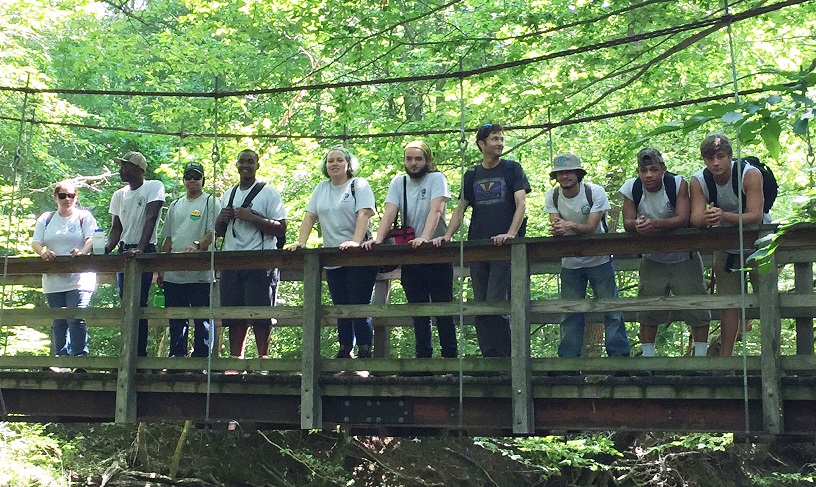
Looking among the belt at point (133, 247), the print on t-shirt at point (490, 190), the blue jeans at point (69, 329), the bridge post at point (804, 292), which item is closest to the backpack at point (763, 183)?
the bridge post at point (804, 292)

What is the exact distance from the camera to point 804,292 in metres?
5.37

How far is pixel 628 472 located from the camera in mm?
11273

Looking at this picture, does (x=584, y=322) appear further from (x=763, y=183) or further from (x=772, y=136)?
(x=772, y=136)

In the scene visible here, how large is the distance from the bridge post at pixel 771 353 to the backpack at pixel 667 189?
0.81 m

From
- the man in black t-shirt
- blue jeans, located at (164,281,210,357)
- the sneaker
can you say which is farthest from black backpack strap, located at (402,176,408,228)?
blue jeans, located at (164,281,210,357)

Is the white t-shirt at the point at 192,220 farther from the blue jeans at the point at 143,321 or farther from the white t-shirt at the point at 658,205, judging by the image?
the white t-shirt at the point at 658,205

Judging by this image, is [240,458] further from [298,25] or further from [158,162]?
[158,162]

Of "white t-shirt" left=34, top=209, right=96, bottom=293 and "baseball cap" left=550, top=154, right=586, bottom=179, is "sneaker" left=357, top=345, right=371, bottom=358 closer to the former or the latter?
"baseball cap" left=550, top=154, right=586, bottom=179

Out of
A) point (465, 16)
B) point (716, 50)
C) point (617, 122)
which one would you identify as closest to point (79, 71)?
point (465, 16)

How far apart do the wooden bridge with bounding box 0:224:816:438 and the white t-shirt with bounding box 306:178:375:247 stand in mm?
352

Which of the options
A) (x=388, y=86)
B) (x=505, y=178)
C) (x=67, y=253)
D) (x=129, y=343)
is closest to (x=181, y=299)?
(x=129, y=343)

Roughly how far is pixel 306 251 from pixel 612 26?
5.63 meters

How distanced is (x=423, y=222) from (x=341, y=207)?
1.88 ft

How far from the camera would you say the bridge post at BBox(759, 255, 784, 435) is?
16.5 ft
